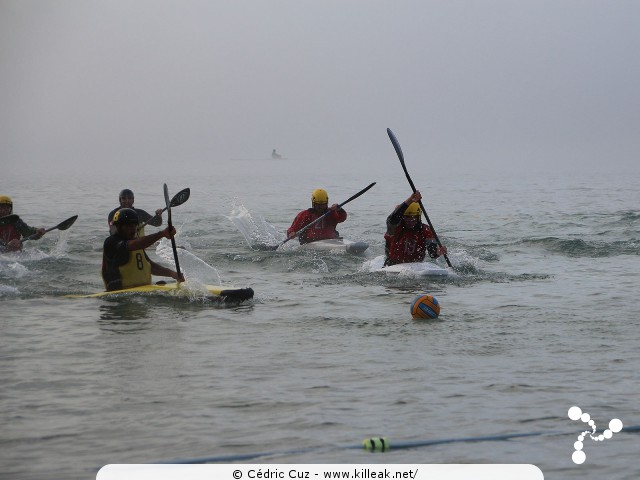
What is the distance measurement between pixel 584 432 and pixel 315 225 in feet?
36.8

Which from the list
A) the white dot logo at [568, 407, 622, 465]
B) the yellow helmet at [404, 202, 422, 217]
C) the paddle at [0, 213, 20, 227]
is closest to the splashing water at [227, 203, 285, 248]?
the paddle at [0, 213, 20, 227]

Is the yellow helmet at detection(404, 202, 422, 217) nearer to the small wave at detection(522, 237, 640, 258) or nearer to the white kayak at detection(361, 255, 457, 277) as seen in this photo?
the white kayak at detection(361, 255, 457, 277)

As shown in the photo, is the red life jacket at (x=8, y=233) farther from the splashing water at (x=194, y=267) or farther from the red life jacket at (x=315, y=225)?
the red life jacket at (x=315, y=225)

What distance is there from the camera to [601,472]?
5.91 meters

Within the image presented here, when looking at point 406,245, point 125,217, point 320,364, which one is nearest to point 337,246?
point 406,245

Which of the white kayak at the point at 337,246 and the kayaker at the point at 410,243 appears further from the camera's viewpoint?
the white kayak at the point at 337,246

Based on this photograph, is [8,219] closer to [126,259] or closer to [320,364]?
[126,259]

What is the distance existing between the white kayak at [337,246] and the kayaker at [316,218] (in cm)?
36

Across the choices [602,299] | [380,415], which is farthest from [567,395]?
[602,299]

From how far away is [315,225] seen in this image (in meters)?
17.6

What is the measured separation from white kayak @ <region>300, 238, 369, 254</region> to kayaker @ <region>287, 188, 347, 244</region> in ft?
1.17

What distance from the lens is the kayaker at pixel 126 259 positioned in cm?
1151

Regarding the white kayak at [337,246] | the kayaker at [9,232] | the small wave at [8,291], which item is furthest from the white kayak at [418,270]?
the kayaker at [9,232]

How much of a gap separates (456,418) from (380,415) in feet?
1.78
